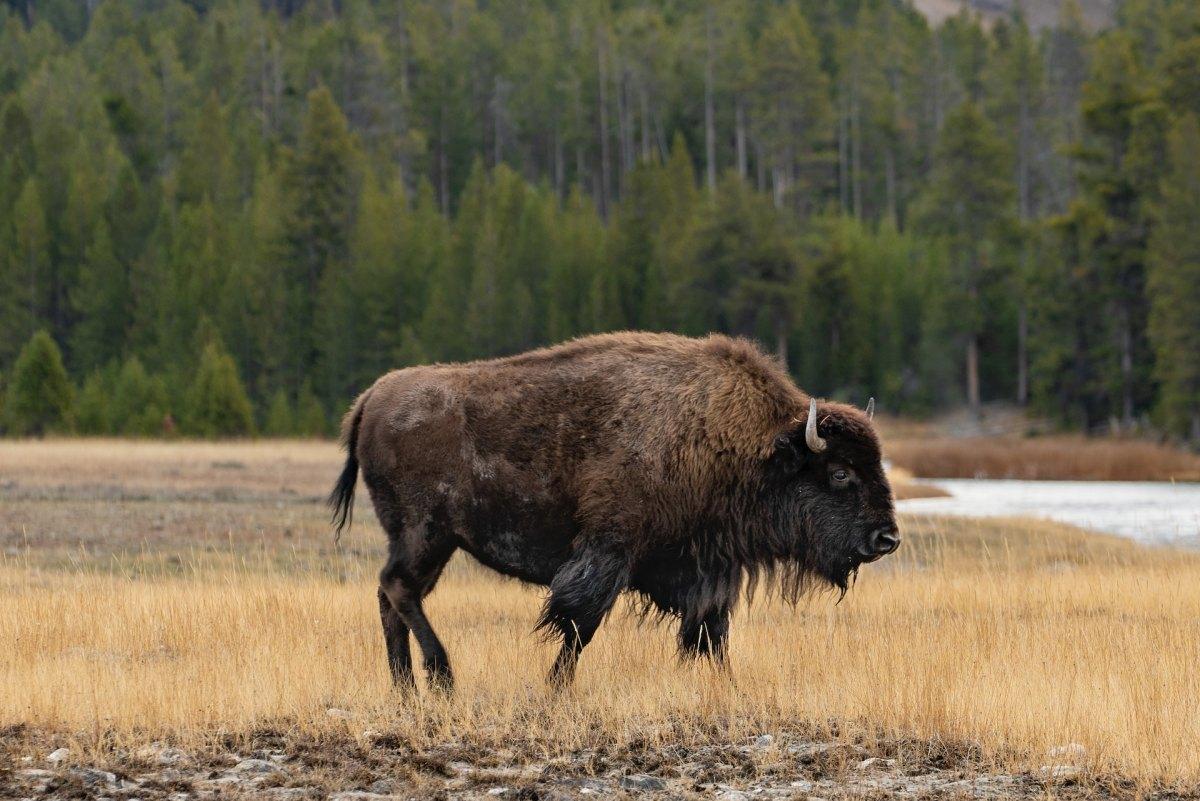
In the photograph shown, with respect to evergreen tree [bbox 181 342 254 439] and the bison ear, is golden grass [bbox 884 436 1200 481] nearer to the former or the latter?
evergreen tree [bbox 181 342 254 439]

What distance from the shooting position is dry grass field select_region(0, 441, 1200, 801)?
21.9 feet

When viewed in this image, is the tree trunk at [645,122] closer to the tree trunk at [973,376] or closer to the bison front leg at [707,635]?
the tree trunk at [973,376]

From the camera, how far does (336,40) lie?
103 meters

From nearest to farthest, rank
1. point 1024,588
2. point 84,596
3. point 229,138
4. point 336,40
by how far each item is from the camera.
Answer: point 84,596
point 1024,588
point 229,138
point 336,40

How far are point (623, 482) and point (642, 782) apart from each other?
2185 millimetres

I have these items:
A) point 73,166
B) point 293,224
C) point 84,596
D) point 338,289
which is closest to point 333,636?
point 84,596

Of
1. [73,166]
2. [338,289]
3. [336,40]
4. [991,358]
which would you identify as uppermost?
[336,40]

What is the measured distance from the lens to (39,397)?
4656cm

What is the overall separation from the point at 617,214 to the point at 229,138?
25915 mm

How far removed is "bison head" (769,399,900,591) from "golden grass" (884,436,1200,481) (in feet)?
91.1

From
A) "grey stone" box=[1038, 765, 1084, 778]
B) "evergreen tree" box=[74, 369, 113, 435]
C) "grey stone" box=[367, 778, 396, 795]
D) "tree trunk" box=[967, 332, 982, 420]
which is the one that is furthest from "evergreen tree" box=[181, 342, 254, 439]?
"grey stone" box=[1038, 765, 1084, 778]

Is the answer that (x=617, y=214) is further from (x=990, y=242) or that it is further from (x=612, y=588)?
(x=612, y=588)

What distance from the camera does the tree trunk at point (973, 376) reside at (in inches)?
2557

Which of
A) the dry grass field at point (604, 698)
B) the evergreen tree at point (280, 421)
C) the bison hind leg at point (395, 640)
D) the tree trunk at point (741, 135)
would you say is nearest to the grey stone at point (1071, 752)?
the dry grass field at point (604, 698)
